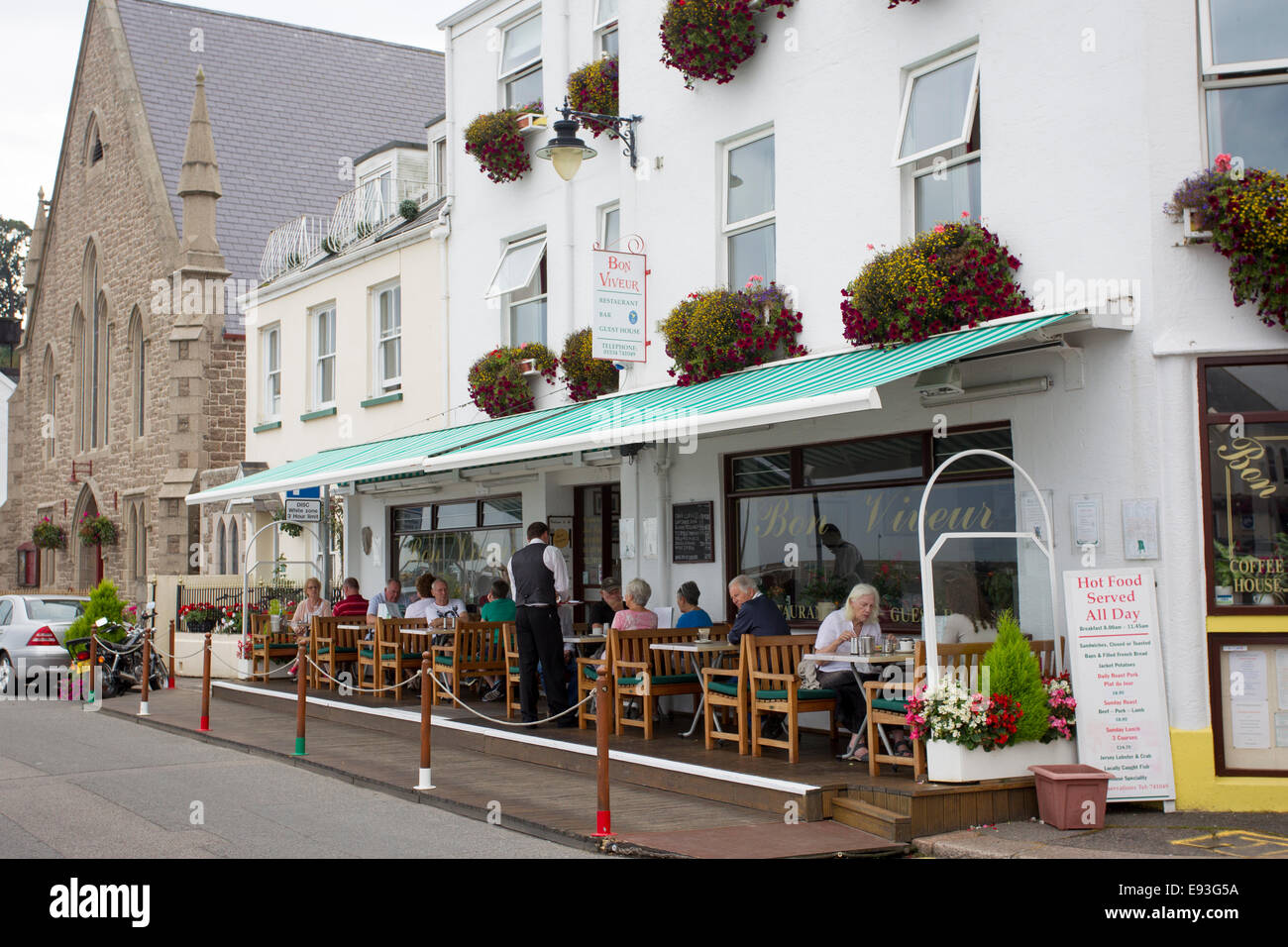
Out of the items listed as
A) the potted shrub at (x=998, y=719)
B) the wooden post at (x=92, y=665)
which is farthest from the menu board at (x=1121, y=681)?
the wooden post at (x=92, y=665)

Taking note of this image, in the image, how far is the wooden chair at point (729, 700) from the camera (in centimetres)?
1031

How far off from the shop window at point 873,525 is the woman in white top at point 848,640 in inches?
33.2

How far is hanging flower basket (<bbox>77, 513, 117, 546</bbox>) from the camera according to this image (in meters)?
34.3

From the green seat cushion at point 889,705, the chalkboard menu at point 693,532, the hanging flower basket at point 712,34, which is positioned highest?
the hanging flower basket at point 712,34

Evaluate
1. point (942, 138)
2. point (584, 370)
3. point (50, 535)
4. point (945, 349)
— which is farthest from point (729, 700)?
point (50, 535)

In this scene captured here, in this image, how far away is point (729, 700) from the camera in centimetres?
1057

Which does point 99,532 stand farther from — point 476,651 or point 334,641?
point 476,651

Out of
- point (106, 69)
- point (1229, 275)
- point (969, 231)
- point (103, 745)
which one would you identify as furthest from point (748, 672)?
point (106, 69)

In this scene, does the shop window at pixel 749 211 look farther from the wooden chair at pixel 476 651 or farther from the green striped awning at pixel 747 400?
the wooden chair at pixel 476 651

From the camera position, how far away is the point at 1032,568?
32.5 ft

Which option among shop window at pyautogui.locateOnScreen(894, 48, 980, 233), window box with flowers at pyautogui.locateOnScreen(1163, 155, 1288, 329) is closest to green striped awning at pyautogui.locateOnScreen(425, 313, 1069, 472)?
window box with flowers at pyautogui.locateOnScreen(1163, 155, 1288, 329)

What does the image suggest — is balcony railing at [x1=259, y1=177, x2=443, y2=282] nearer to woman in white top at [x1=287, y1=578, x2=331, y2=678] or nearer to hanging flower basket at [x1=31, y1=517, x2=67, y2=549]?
woman in white top at [x1=287, y1=578, x2=331, y2=678]

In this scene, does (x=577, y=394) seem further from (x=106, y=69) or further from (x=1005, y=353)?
(x=106, y=69)

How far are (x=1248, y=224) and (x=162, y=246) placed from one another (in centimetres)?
2810
